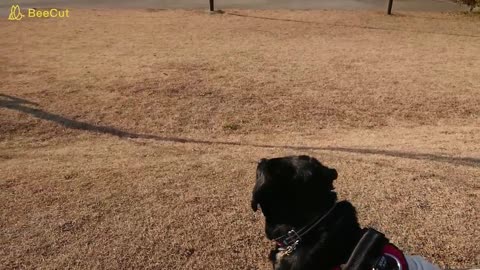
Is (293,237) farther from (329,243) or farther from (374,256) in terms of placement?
(374,256)

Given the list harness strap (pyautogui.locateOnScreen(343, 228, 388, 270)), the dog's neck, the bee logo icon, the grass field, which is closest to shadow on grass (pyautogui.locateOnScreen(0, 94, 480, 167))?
the grass field

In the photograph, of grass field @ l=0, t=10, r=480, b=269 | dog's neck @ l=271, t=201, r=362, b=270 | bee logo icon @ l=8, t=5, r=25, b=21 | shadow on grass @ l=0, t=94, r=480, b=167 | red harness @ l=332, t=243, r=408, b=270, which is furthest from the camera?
bee logo icon @ l=8, t=5, r=25, b=21

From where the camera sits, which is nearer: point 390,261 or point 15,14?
point 390,261

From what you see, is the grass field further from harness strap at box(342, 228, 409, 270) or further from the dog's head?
harness strap at box(342, 228, 409, 270)

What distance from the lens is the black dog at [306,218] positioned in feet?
7.84

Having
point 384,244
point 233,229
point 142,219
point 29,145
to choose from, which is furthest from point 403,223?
point 29,145

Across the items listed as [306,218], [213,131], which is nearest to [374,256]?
[306,218]

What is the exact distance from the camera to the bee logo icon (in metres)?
13.7

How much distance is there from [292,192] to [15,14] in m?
13.7

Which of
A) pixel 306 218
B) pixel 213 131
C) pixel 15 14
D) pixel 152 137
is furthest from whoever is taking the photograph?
pixel 15 14

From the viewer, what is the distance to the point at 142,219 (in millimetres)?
3727

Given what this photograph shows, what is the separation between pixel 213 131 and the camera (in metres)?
6.63

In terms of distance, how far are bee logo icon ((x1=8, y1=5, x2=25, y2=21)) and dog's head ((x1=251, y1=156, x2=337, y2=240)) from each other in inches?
503

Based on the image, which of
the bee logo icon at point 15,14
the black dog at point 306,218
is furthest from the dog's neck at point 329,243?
the bee logo icon at point 15,14
